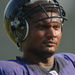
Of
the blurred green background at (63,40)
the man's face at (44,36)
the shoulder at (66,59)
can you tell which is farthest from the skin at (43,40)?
the blurred green background at (63,40)

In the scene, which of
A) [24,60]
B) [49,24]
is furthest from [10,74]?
[49,24]

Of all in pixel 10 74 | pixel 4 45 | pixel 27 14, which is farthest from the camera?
pixel 4 45

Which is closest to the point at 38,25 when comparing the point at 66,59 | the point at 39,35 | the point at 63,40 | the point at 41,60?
the point at 39,35

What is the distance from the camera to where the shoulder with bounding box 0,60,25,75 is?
1.97 metres

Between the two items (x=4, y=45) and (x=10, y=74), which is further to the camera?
(x=4, y=45)

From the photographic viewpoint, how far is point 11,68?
199 cm

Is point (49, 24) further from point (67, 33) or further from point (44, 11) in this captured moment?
point (67, 33)

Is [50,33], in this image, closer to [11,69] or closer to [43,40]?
[43,40]

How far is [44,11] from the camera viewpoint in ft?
6.74

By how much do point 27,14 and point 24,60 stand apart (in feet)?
0.94

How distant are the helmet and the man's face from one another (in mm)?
40

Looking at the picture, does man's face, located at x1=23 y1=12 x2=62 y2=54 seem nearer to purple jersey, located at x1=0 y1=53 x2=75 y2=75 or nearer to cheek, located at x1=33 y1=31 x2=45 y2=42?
cheek, located at x1=33 y1=31 x2=45 y2=42

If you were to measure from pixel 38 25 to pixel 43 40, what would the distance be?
98mm

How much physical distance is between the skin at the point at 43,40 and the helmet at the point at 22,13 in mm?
38
